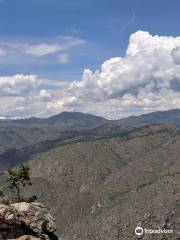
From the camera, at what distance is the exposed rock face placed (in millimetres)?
46219

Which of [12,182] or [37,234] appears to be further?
[12,182]

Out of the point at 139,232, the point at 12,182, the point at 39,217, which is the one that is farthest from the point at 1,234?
the point at 12,182

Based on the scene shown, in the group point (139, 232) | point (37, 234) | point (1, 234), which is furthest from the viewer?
point (139, 232)

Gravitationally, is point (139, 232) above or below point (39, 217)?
below

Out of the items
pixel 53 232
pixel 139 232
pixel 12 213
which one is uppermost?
pixel 12 213

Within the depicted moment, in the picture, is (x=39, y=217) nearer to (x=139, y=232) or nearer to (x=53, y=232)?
(x=53, y=232)

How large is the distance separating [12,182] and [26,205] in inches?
2875

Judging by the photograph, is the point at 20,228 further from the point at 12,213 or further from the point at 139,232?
the point at 139,232

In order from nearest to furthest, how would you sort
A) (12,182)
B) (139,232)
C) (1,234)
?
(1,234) < (139,232) < (12,182)

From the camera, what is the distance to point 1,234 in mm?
46281

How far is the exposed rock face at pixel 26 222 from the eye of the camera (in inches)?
1820

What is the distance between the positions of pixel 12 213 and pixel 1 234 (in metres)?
2.36

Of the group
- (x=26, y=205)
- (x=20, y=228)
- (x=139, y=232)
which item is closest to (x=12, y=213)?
(x=20, y=228)

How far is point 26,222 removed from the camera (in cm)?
4950
